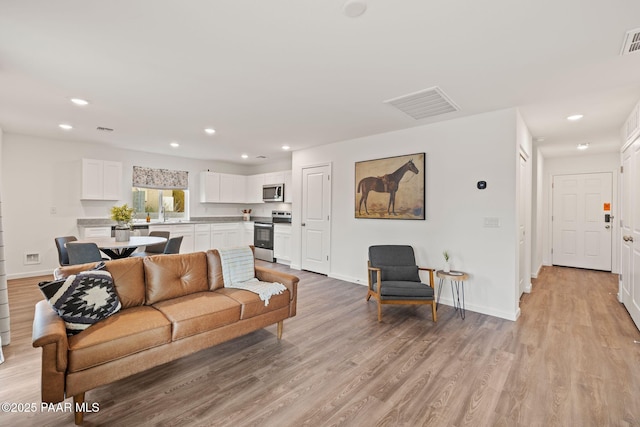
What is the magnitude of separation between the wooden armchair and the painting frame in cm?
67

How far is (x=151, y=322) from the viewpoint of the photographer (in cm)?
209

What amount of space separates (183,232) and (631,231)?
24.7 ft

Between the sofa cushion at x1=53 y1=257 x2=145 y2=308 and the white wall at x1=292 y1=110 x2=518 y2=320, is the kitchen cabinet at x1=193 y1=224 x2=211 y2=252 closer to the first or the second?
the white wall at x1=292 y1=110 x2=518 y2=320

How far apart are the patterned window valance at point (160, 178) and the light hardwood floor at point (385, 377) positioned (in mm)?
3464

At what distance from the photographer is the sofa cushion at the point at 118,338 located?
174cm

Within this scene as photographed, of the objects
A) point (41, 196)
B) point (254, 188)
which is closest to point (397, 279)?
point (254, 188)

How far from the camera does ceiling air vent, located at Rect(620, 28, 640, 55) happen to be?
6.57ft

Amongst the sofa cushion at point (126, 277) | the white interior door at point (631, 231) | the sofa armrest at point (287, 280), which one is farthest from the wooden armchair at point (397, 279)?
the sofa cushion at point (126, 277)

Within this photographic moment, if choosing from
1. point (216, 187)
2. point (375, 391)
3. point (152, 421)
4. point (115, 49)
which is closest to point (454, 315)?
point (375, 391)

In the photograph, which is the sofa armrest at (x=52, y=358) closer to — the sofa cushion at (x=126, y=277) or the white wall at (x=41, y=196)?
the sofa cushion at (x=126, y=277)

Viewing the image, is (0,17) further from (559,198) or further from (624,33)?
(559,198)

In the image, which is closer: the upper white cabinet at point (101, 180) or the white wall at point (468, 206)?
the white wall at point (468, 206)

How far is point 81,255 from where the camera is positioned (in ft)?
11.5

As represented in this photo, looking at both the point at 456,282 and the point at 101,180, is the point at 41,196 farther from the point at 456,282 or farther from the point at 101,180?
the point at 456,282
